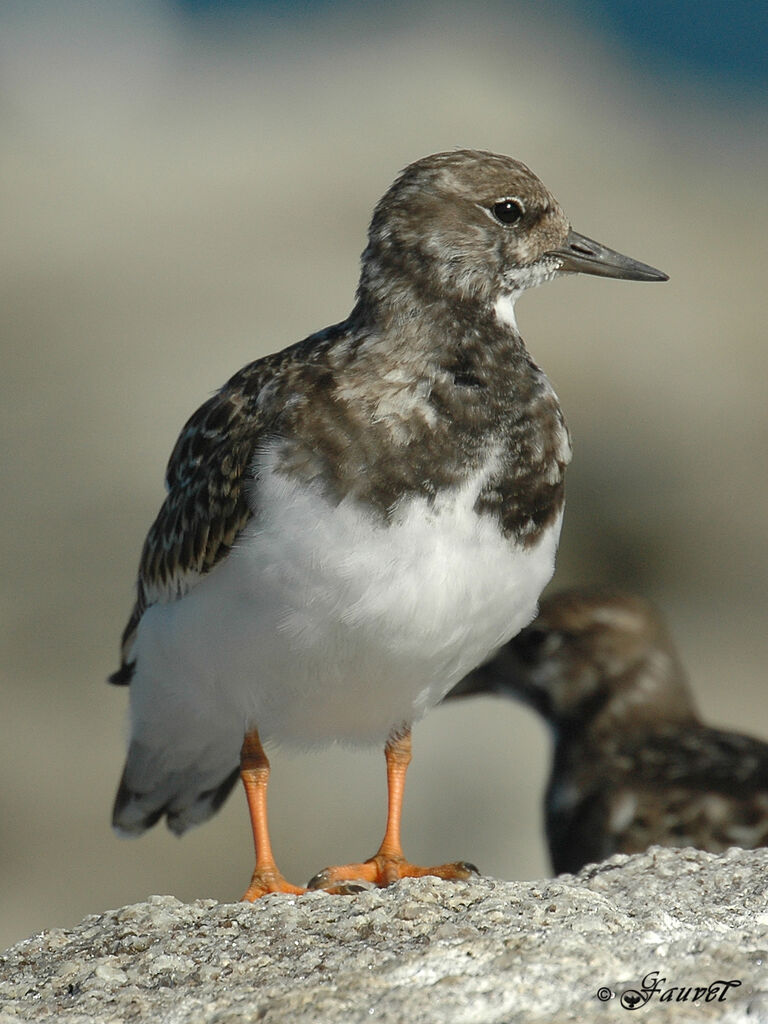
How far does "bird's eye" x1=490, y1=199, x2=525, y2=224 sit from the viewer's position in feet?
15.8

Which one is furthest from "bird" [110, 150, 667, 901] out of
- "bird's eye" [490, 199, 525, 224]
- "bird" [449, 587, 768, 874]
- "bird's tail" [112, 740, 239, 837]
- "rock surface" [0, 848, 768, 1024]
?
"bird" [449, 587, 768, 874]

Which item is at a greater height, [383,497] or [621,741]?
[383,497]

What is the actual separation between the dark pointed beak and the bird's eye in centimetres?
19

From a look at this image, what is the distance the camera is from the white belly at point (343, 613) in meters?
4.38

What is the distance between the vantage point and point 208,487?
4.87 meters

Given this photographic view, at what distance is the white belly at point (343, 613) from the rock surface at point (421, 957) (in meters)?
0.75

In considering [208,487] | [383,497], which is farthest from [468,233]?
Result: [208,487]

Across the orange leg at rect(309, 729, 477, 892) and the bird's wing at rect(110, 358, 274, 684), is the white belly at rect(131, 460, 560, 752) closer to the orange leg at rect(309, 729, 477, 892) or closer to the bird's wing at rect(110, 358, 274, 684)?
the bird's wing at rect(110, 358, 274, 684)

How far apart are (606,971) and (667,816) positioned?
11.4ft

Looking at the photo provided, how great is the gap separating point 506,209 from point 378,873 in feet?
7.47

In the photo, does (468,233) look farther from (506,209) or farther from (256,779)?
(256,779)

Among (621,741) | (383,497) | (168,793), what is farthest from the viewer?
(621,741)

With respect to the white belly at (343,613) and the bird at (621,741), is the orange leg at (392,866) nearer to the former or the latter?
the white belly at (343,613)

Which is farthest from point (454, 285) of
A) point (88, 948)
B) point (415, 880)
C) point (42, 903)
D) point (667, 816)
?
point (42, 903)
